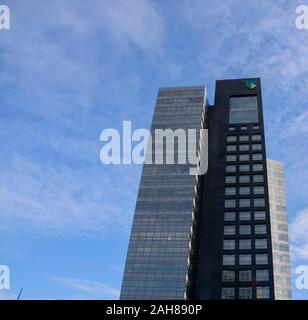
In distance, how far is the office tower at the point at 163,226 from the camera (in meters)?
140

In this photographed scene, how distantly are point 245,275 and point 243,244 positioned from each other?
890 cm

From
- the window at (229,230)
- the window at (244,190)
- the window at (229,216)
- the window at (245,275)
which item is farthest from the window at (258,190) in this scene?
the window at (245,275)

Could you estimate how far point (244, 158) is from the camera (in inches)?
5950

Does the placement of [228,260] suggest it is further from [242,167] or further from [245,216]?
[242,167]

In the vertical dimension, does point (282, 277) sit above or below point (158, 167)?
below

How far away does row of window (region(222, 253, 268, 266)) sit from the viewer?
12654 centimetres

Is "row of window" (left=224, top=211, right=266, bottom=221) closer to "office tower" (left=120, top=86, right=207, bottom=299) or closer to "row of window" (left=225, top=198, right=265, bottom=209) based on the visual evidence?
"row of window" (left=225, top=198, right=265, bottom=209)

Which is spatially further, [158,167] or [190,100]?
[190,100]

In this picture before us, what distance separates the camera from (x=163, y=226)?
152500 mm
